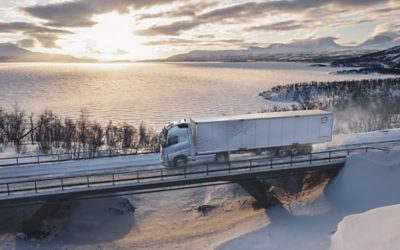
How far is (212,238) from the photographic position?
2222 centimetres

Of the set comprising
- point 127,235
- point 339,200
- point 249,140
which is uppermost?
point 249,140

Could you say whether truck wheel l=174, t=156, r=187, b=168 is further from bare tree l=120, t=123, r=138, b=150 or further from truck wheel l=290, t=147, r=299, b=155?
bare tree l=120, t=123, r=138, b=150

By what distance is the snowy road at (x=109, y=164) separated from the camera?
87.4 ft

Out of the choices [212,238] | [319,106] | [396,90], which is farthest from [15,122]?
[396,90]

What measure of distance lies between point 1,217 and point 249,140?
18.0 m

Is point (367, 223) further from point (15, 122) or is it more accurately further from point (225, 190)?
point (15, 122)

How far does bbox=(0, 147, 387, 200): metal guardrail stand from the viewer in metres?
21.8

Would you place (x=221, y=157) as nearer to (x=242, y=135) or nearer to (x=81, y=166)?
(x=242, y=135)

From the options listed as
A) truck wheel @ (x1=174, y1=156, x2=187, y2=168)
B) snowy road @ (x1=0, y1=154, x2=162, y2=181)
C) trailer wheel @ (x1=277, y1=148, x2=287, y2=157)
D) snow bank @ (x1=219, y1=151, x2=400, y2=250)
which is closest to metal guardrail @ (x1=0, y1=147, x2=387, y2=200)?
truck wheel @ (x1=174, y1=156, x2=187, y2=168)

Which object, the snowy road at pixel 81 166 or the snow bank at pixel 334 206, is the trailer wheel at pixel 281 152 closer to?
the snow bank at pixel 334 206

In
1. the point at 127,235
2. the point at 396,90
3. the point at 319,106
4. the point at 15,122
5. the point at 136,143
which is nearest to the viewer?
the point at 127,235

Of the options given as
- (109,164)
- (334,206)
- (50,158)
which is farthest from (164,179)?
(50,158)

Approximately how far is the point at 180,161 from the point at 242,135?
4876 mm

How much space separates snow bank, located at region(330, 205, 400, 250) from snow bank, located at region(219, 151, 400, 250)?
0.78m
